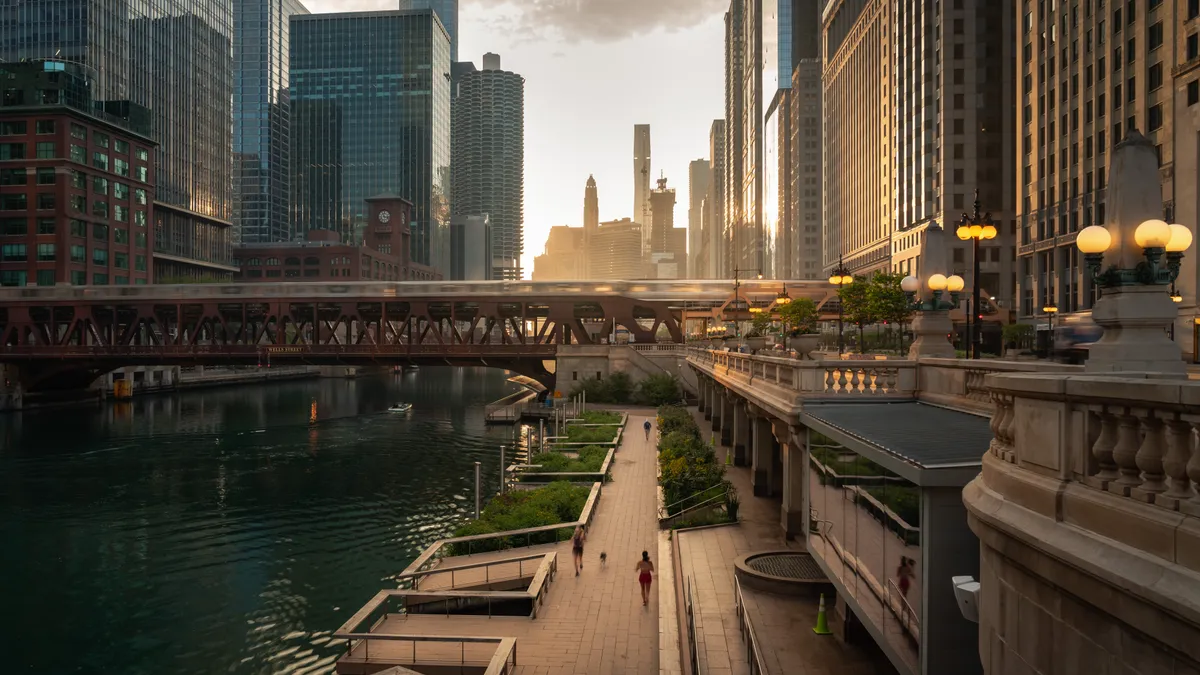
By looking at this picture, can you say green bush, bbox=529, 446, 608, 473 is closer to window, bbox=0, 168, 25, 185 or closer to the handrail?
the handrail

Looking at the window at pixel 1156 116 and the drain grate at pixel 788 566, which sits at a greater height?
the window at pixel 1156 116

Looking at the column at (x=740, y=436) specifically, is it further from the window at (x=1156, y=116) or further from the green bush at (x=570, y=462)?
the window at (x=1156, y=116)

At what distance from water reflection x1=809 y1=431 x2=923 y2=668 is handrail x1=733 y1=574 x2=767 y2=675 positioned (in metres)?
1.90

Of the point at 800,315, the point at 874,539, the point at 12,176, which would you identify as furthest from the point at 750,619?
the point at 12,176

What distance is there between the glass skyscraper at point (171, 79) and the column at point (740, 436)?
127 m

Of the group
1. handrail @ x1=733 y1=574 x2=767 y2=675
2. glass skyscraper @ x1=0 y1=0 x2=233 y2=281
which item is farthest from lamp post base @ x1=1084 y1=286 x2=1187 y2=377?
glass skyscraper @ x1=0 y1=0 x2=233 y2=281

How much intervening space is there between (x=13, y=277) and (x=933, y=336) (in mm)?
126356

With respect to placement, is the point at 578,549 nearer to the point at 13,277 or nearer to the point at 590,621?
the point at 590,621

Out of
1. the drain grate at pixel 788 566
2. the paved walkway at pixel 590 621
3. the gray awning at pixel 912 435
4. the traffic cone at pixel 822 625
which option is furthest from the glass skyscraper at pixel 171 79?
the traffic cone at pixel 822 625

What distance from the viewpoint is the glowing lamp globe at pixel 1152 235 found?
10391 mm

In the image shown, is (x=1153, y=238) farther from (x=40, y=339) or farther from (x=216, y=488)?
(x=40, y=339)

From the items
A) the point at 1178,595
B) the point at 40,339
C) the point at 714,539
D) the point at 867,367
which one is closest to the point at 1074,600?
the point at 1178,595

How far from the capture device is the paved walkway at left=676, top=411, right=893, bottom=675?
623 inches

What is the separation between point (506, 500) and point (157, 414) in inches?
2493
